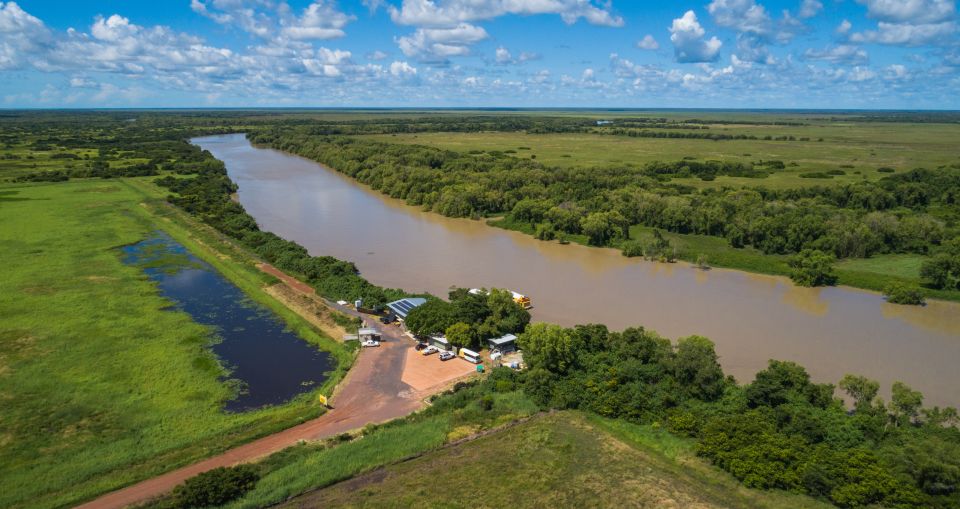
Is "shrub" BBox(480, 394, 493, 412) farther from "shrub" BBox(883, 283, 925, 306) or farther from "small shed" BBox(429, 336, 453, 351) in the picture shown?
"shrub" BBox(883, 283, 925, 306)

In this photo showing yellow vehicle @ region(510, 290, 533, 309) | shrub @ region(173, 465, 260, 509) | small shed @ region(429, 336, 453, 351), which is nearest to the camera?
shrub @ region(173, 465, 260, 509)

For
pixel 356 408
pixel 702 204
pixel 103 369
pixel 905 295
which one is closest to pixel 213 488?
pixel 356 408

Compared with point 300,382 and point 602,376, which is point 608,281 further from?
point 300,382

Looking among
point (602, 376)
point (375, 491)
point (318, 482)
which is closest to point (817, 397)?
point (602, 376)

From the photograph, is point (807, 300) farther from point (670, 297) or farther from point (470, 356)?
point (470, 356)

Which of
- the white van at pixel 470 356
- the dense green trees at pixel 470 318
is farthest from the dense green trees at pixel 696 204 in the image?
the white van at pixel 470 356

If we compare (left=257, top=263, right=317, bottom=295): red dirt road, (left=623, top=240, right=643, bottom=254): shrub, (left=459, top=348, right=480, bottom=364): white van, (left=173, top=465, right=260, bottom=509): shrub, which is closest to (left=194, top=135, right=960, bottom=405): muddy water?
(left=623, top=240, right=643, bottom=254): shrub
